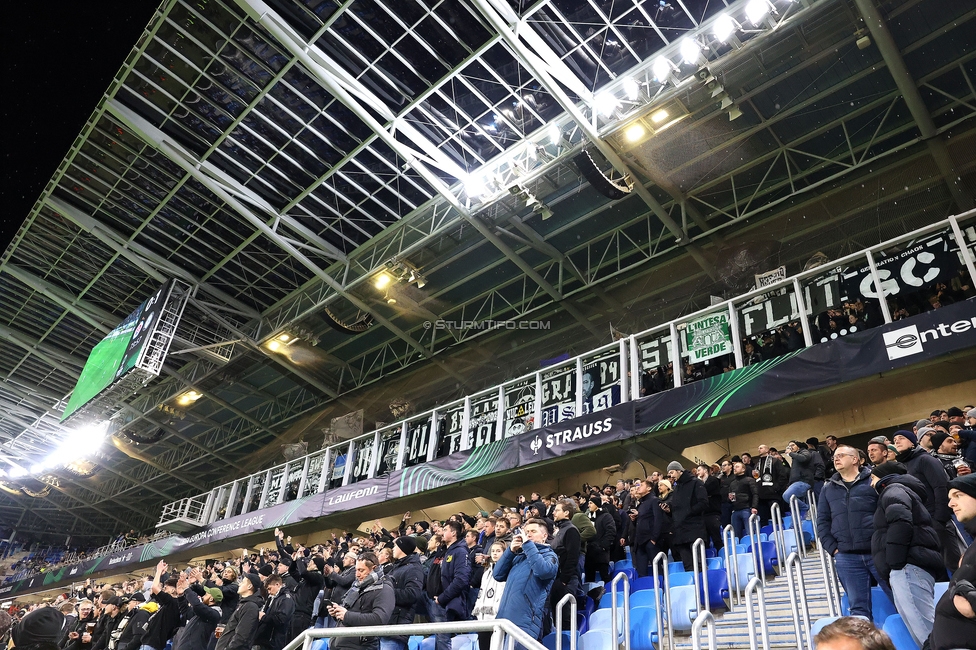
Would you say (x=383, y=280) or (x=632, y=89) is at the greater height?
(x=632, y=89)

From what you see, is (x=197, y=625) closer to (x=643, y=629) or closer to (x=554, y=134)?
(x=643, y=629)

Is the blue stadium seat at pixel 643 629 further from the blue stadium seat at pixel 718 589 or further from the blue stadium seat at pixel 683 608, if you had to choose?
the blue stadium seat at pixel 718 589

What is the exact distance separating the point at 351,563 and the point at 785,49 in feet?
34.4

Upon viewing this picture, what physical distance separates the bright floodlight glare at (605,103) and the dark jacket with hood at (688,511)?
294 inches

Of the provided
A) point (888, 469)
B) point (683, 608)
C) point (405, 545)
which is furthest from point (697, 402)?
point (405, 545)

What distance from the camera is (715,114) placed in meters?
12.5

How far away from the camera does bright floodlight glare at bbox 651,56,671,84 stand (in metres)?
11.5

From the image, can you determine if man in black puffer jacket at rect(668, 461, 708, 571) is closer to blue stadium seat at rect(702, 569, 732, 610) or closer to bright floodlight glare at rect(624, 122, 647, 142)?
blue stadium seat at rect(702, 569, 732, 610)

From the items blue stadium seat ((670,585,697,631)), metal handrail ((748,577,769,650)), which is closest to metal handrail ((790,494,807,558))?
blue stadium seat ((670,585,697,631))

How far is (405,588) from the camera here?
18.2ft

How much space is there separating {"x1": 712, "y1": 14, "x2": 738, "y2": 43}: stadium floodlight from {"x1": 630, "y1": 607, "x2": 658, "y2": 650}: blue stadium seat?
8912mm

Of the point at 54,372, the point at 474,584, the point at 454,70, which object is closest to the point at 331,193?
the point at 454,70

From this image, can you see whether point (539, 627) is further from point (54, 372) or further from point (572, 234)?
point (54, 372)

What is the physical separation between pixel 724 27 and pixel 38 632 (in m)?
11.2
